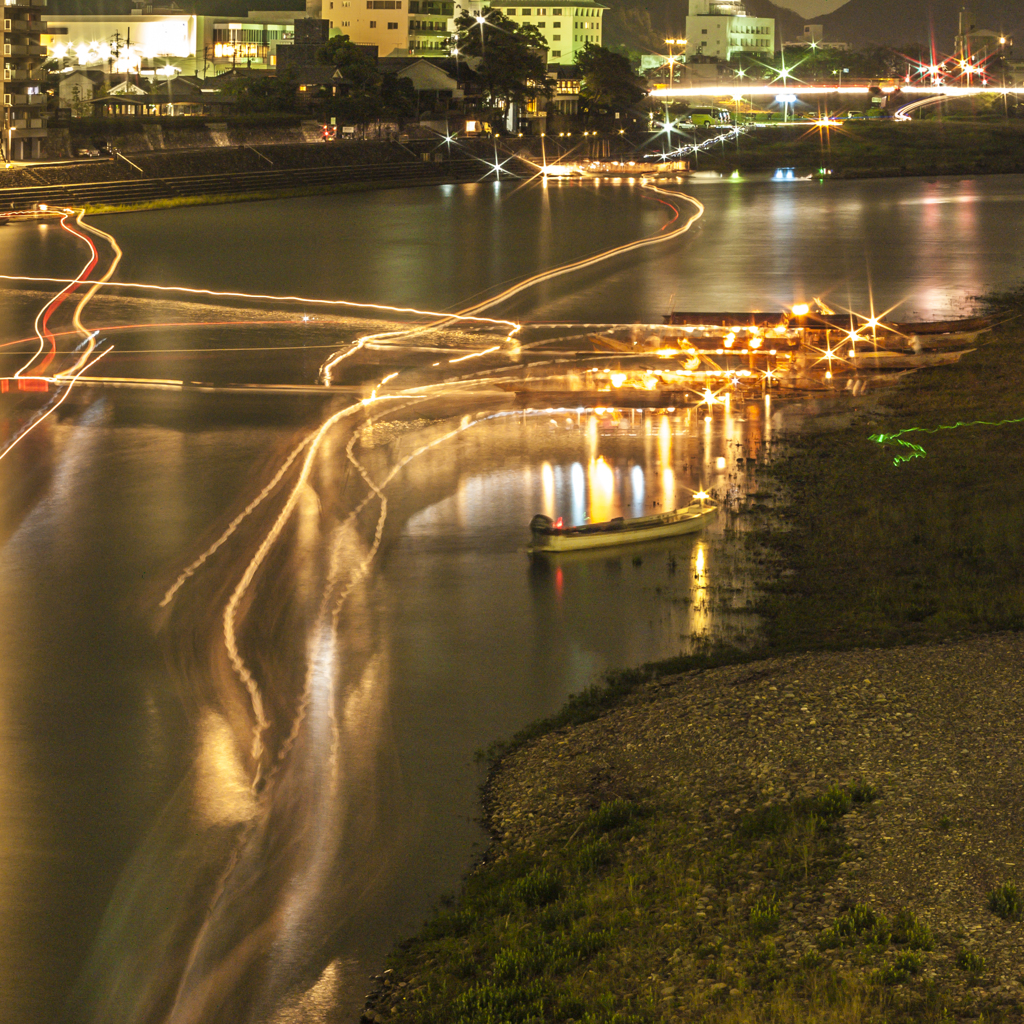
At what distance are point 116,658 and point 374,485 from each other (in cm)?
609

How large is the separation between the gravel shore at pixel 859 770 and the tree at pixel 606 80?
346ft

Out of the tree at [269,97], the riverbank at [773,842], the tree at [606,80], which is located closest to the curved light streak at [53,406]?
the riverbank at [773,842]

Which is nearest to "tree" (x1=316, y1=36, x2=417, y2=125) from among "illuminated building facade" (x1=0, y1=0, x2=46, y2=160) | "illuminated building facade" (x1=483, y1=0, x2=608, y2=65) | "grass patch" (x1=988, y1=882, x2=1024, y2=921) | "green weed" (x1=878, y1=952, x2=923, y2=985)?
"illuminated building facade" (x1=0, y1=0, x2=46, y2=160)

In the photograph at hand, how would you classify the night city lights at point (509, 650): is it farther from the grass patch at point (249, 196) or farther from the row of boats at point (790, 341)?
the grass patch at point (249, 196)

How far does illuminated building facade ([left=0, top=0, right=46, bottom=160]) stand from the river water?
35710mm

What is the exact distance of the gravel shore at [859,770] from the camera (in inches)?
272

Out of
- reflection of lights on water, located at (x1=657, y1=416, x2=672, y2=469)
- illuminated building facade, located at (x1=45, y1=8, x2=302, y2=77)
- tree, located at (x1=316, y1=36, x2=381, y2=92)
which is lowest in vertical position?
reflection of lights on water, located at (x1=657, y1=416, x2=672, y2=469)

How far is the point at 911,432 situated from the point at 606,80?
9591 cm

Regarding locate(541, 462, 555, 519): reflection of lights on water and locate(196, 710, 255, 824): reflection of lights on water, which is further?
locate(541, 462, 555, 519): reflection of lights on water

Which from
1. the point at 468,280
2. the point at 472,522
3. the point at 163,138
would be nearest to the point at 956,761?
the point at 472,522

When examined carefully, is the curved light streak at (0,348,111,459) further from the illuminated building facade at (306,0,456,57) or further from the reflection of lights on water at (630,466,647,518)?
the illuminated building facade at (306,0,456,57)

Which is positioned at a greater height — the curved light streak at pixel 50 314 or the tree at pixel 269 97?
the tree at pixel 269 97

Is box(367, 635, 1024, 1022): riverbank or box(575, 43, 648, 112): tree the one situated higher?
box(575, 43, 648, 112): tree

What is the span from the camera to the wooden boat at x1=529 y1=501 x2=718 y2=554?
591 inches
